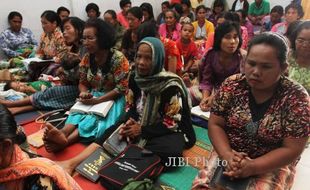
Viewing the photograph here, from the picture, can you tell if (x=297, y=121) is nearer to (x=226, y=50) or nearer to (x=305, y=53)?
(x=305, y=53)

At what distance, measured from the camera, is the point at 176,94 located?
205 centimetres

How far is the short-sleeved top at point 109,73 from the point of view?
7.95 feet

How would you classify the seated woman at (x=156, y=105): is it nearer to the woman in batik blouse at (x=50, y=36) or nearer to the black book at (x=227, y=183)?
the black book at (x=227, y=183)

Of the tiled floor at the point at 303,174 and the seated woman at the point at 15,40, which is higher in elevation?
the seated woman at the point at 15,40

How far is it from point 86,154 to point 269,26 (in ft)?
14.9

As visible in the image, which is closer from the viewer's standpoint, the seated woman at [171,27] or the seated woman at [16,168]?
the seated woman at [16,168]

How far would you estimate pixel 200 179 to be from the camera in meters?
→ 1.42

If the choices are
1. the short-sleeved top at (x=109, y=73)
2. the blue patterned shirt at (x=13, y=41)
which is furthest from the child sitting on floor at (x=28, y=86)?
the blue patterned shirt at (x=13, y=41)

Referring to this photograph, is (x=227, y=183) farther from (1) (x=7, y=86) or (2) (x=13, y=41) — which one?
(2) (x=13, y=41)

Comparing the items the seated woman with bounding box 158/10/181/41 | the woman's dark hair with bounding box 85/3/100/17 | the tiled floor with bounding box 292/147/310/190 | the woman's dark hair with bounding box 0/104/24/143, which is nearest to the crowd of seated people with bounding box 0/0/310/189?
the woman's dark hair with bounding box 0/104/24/143

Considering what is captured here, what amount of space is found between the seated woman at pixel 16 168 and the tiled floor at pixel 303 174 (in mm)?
1323

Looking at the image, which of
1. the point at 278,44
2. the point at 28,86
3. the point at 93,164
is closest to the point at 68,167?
the point at 93,164

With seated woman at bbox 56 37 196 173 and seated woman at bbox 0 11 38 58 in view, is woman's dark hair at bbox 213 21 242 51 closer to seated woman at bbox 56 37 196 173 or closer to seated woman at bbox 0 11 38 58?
seated woman at bbox 56 37 196 173

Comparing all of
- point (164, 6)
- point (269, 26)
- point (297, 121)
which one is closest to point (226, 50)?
point (297, 121)
